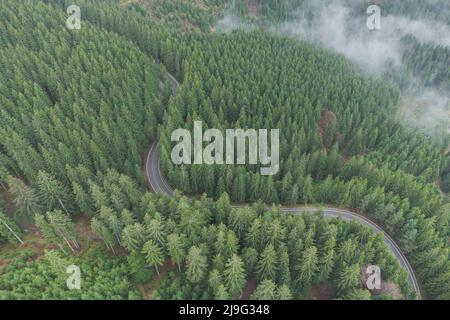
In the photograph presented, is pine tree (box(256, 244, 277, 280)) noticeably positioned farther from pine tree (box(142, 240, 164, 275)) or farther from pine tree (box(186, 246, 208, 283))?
pine tree (box(142, 240, 164, 275))

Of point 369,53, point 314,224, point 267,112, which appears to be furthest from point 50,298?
point 369,53

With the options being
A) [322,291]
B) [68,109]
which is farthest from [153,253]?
[68,109]

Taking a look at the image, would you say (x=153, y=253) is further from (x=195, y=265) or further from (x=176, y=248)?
(x=195, y=265)

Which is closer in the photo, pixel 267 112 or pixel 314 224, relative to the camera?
pixel 314 224

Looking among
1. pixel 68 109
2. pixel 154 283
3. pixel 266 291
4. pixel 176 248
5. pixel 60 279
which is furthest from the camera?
pixel 68 109

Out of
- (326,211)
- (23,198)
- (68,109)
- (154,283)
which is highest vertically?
(68,109)

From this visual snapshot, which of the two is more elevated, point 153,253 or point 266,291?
point 153,253
